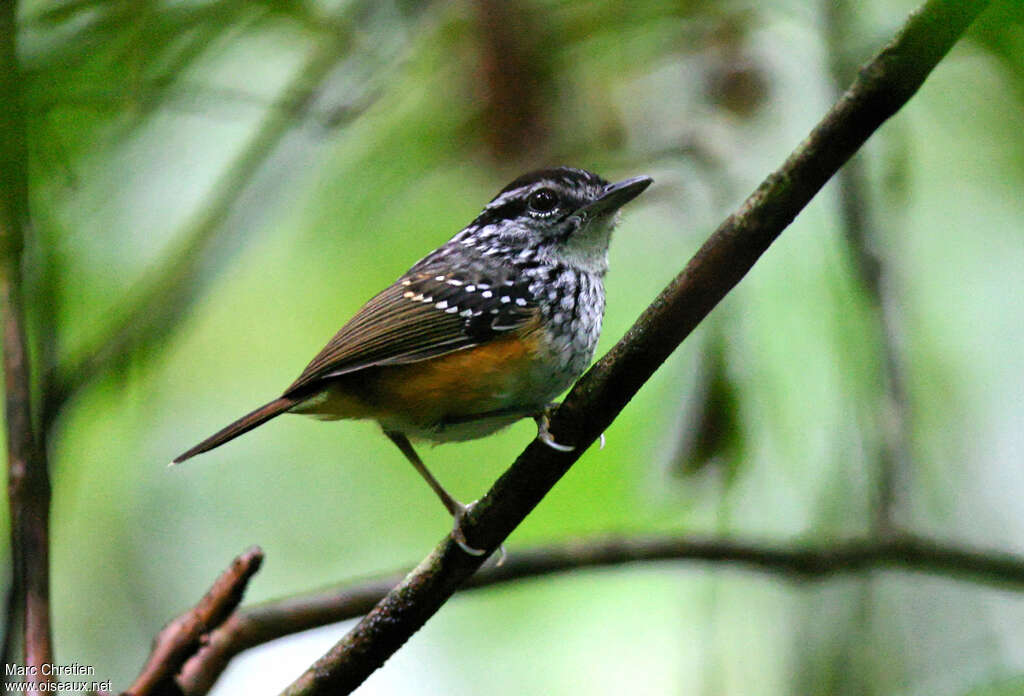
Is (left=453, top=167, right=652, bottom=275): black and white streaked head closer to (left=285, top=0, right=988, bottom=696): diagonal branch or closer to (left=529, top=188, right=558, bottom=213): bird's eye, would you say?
(left=529, top=188, right=558, bottom=213): bird's eye

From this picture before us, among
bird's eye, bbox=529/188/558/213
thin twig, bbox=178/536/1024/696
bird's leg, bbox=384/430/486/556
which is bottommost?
thin twig, bbox=178/536/1024/696

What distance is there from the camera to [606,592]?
19.3ft

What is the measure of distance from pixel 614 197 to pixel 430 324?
79 cm

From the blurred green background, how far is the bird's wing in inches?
26.2

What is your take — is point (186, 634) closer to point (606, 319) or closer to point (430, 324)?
point (430, 324)

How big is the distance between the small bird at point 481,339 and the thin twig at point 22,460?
2.35ft

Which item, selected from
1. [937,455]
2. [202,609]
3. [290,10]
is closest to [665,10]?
[290,10]

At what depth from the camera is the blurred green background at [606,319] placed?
11.5 ft

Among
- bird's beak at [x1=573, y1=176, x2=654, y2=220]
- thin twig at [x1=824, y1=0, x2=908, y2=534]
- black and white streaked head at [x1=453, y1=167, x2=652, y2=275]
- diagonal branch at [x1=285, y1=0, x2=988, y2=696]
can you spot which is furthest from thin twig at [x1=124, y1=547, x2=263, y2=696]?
thin twig at [x1=824, y1=0, x2=908, y2=534]

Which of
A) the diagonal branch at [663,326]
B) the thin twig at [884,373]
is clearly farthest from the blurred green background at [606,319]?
the diagonal branch at [663,326]

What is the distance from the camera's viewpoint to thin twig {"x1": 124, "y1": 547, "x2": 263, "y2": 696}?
2.61 metres

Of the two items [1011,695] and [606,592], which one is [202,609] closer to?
[1011,695]

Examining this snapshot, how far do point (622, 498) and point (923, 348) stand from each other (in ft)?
6.02

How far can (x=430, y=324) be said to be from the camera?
350cm
